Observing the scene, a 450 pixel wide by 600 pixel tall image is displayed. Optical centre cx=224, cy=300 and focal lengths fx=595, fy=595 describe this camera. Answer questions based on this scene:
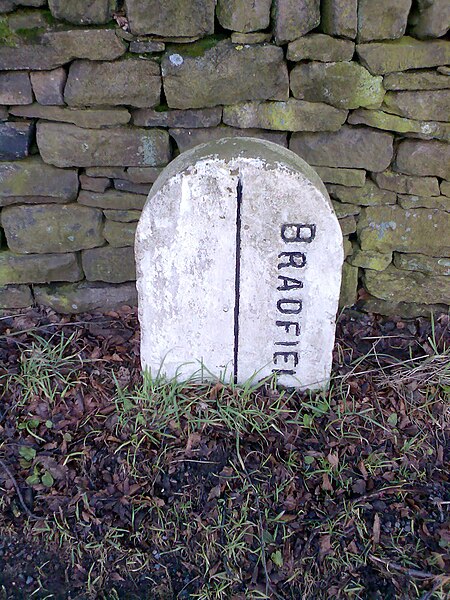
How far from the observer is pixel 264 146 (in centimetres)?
216

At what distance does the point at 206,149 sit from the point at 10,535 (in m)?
1.56

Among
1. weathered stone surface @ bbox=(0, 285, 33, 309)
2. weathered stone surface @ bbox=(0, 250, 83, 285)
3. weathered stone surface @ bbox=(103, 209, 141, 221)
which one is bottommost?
weathered stone surface @ bbox=(0, 285, 33, 309)

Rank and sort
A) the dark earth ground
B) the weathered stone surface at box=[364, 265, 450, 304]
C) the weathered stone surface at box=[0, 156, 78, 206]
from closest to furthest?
1. the dark earth ground
2. the weathered stone surface at box=[0, 156, 78, 206]
3. the weathered stone surface at box=[364, 265, 450, 304]

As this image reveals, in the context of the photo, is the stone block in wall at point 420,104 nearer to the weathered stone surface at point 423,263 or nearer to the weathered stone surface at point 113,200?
the weathered stone surface at point 423,263

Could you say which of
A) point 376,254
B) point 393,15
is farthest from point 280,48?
point 376,254

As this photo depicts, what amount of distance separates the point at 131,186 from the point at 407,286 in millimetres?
1413

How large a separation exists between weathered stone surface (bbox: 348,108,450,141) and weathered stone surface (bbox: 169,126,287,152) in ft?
1.11

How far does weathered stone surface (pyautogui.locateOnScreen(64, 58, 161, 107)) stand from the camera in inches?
94.8

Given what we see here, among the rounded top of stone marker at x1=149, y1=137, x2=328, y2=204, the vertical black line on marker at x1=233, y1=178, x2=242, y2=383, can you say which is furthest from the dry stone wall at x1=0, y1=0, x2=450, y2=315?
the vertical black line on marker at x1=233, y1=178, x2=242, y2=383

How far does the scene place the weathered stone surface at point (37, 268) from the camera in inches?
112

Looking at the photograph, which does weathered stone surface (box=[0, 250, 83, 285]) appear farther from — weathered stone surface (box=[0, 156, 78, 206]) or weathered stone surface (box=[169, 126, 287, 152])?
weathered stone surface (box=[169, 126, 287, 152])

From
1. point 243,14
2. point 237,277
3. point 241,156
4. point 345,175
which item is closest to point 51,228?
point 237,277

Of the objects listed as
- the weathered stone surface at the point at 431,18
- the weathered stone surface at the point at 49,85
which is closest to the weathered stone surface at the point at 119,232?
the weathered stone surface at the point at 49,85

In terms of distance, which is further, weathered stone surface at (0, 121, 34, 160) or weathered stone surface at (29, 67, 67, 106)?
weathered stone surface at (0, 121, 34, 160)
